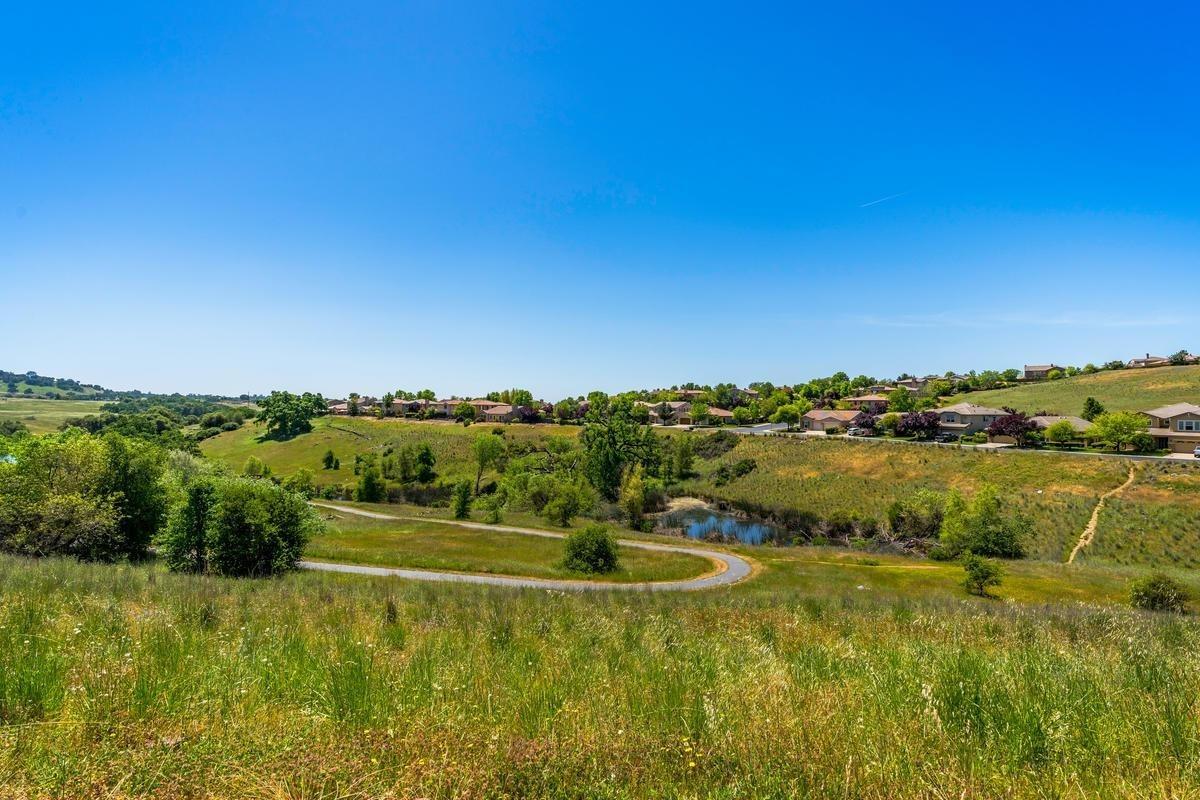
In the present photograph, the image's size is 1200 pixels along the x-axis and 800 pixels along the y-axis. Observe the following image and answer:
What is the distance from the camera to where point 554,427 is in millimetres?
123000

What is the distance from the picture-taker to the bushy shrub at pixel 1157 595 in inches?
893

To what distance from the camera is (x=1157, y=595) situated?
75.4 feet

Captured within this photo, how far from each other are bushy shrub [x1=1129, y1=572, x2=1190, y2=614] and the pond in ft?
106

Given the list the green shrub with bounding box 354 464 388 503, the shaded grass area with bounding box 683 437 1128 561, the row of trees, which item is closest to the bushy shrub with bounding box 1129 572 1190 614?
the shaded grass area with bounding box 683 437 1128 561

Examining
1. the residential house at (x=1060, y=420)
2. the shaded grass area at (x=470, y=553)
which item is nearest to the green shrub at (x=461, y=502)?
the shaded grass area at (x=470, y=553)

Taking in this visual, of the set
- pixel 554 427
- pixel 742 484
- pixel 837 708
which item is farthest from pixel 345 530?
pixel 554 427

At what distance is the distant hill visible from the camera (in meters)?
93.1

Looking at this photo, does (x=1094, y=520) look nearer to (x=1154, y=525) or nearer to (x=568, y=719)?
(x=1154, y=525)

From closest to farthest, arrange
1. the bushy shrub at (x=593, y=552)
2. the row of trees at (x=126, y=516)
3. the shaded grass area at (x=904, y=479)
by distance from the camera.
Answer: the row of trees at (x=126, y=516) < the bushy shrub at (x=593, y=552) < the shaded grass area at (x=904, y=479)

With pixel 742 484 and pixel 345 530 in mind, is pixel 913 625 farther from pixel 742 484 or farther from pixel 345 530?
pixel 742 484

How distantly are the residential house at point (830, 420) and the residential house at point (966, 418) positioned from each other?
43.5 ft

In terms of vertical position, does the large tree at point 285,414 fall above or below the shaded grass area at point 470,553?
above

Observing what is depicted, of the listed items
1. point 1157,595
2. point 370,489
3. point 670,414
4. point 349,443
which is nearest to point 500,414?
point 349,443

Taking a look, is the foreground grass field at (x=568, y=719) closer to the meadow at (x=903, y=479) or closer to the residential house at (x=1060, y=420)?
the meadow at (x=903, y=479)
